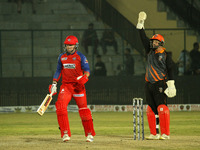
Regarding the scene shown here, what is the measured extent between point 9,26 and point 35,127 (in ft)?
37.2

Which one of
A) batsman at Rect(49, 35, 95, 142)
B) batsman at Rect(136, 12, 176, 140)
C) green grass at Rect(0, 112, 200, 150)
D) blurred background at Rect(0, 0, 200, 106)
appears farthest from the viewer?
blurred background at Rect(0, 0, 200, 106)

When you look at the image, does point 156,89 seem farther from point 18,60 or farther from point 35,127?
point 18,60

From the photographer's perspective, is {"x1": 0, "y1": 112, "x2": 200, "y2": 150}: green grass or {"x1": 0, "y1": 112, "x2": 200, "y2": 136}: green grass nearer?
{"x1": 0, "y1": 112, "x2": 200, "y2": 150}: green grass

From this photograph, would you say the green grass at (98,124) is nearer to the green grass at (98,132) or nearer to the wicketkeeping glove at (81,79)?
the green grass at (98,132)

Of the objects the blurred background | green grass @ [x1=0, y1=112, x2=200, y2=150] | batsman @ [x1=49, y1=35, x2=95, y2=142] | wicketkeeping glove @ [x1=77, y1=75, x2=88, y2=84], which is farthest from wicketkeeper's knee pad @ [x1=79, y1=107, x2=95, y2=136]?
the blurred background

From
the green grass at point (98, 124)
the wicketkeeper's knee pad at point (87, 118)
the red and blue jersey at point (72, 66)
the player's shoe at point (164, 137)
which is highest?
the red and blue jersey at point (72, 66)

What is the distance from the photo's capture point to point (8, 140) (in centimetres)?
1300

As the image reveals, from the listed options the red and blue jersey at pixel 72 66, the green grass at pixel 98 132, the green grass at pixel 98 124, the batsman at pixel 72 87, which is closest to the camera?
the green grass at pixel 98 132

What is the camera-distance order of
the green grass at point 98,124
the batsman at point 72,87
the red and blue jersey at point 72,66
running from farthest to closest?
the green grass at point 98,124 < the red and blue jersey at point 72,66 < the batsman at point 72,87

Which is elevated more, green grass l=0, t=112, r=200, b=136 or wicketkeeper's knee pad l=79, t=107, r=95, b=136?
wicketkeeper's knee pad l=79, t=107, r=95, b=136

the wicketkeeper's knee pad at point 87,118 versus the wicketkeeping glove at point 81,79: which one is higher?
the wicketkeeping glove at point 81,79

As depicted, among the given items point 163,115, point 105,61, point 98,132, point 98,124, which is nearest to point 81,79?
point 163,115

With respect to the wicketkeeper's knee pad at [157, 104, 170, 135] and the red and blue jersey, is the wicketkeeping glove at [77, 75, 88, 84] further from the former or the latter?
the wicketkeeper's knee pad at [157, 104, 170, 135]

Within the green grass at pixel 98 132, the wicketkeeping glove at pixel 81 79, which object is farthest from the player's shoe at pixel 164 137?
the wicketkeeping glove at pixel 81 79
